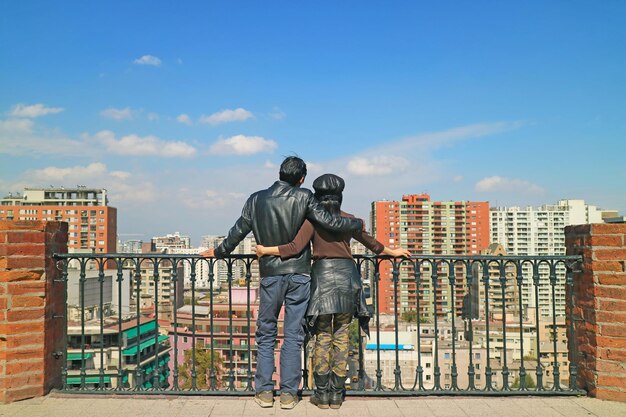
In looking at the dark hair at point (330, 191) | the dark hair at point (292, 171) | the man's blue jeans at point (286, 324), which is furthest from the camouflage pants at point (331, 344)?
the dark hair at point (292, 171)

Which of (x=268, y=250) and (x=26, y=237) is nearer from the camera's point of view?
(x=268, y=250)

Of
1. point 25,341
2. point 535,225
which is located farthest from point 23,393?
point 535,225

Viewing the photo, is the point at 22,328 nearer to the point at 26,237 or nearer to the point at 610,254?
the point at 26,237

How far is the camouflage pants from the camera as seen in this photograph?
4.50 m

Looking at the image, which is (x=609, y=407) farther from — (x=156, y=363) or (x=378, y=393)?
(x=156, y=363)

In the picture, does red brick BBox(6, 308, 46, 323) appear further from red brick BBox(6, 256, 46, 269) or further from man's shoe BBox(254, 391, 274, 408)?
man's shoe BBox(254, 391, 274, 408)

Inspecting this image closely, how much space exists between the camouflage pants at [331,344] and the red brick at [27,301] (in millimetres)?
2726

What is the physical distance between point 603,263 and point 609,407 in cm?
134

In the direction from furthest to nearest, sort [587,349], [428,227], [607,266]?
1. [428,227]
2. [587,349]
3. [607,266]

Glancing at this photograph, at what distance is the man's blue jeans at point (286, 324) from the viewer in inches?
178

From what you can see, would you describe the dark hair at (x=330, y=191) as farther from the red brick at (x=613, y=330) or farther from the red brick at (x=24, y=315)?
the red brick at (x=24, y=315)

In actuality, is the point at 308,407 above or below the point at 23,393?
below

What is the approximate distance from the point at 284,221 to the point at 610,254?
10.5 ft

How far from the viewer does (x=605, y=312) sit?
4.78 m
